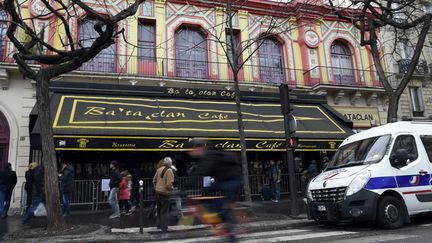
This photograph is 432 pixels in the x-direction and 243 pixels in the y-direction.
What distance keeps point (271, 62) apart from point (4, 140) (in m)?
13.0

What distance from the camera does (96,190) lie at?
44.3ft

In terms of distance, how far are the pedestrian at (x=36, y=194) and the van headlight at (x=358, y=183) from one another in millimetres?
8021

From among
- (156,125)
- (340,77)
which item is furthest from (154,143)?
(340,77)

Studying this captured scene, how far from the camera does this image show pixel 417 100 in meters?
21.8

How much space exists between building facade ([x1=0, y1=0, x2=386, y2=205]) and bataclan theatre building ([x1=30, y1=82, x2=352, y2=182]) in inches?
3.2

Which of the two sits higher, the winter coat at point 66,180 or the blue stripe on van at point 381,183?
the winter coat at point 66,180

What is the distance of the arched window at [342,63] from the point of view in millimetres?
19938

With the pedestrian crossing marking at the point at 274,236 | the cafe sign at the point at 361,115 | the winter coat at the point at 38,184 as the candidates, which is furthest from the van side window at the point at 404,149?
the cafe sign at the point at 361,115

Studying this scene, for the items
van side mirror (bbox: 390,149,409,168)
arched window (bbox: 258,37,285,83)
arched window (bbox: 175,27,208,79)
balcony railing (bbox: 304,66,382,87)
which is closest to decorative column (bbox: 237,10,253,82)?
arched window (bbox: 258,37,285,83)

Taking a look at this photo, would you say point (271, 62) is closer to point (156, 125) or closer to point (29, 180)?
point (156, 125)

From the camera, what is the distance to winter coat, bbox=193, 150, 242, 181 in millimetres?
5469

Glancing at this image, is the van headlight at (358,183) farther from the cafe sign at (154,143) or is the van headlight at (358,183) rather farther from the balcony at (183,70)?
the balcony at (183,70)

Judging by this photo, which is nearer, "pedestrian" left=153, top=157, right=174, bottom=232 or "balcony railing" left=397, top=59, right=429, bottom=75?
"pedestrian" left=153, top=157, right=174, bottom=232

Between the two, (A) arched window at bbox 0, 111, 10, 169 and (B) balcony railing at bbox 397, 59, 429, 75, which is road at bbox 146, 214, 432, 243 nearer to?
(A) arched window at bbox 0, 111, 10, 169
